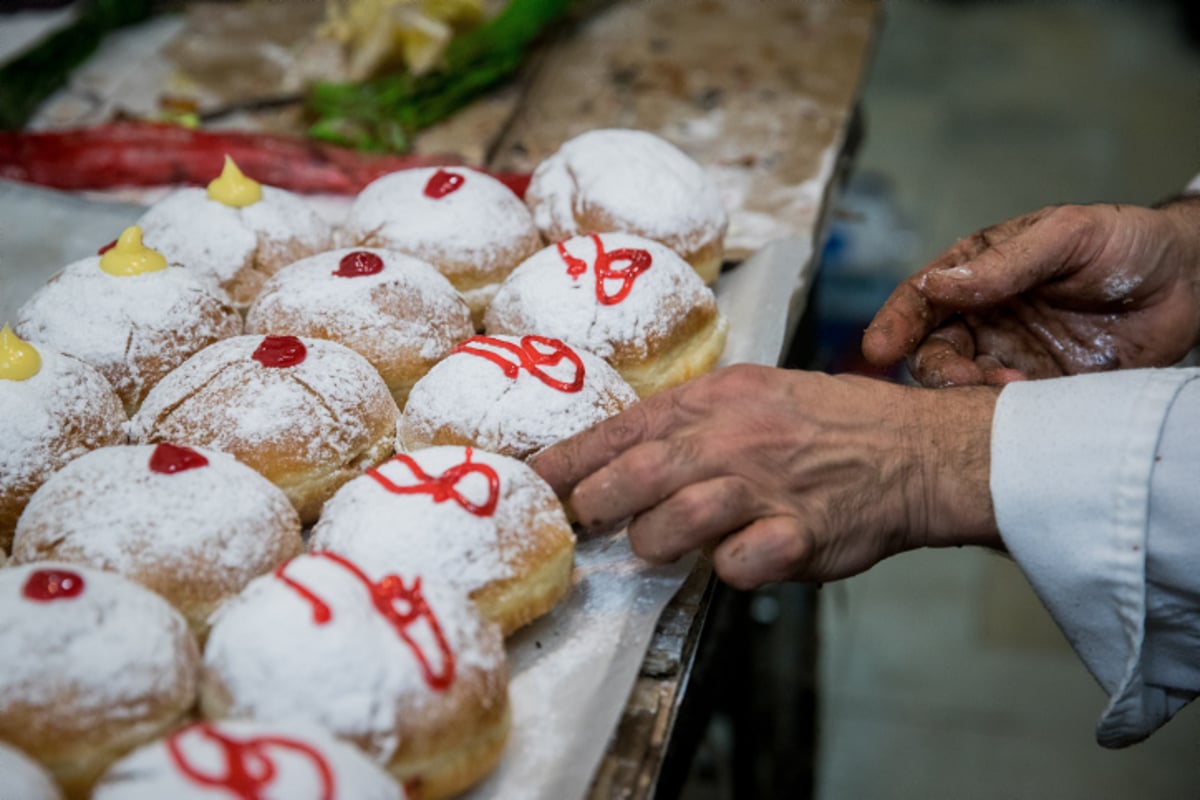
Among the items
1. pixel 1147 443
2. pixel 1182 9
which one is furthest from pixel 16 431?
pixel 1182 9

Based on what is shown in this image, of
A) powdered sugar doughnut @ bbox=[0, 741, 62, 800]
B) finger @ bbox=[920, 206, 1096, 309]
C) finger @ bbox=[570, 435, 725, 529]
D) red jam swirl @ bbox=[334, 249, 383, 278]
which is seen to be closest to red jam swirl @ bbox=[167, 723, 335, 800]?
powdered sugar doughnut @ bbox=[0, 741, 62, 800]

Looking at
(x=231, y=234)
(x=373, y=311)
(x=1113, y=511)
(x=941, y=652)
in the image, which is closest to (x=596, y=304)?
(x=373, y=311)

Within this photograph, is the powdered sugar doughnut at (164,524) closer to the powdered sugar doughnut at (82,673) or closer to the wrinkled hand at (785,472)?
the powdered sugar doughnut at (82,673)

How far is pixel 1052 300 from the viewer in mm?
2389

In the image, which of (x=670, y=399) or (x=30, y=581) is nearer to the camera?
(x=30, y=581)

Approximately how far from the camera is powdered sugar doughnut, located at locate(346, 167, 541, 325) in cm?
231

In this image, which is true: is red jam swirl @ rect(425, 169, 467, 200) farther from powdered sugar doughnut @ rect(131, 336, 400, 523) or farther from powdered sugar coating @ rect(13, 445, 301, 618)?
powdered sugar coating @ rect(13, 445, 301, 618)

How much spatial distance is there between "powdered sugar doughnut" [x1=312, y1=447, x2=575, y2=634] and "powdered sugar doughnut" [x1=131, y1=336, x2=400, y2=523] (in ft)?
0.55

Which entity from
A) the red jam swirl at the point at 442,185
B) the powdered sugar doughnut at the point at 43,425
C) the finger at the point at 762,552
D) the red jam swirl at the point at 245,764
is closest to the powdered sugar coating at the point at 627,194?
the red jam swirl at the point at 442,185

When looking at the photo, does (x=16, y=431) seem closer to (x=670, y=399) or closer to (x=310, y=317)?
(x=310, y=317)

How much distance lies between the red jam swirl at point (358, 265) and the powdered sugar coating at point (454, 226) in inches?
7.4

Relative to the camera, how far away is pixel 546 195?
8.29 ft

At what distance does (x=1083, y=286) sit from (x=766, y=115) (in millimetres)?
1389

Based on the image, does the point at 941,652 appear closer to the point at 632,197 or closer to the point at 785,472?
the point at 632,197
